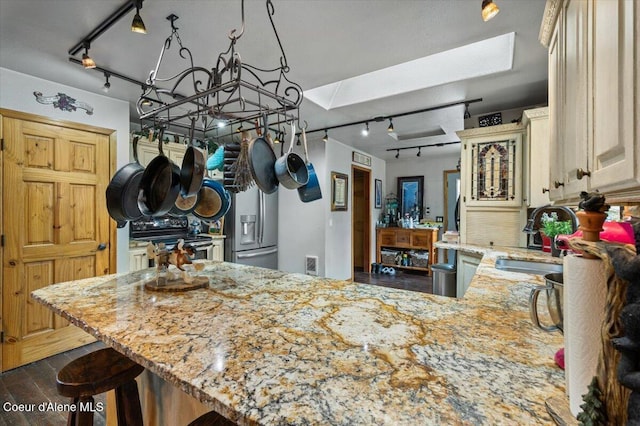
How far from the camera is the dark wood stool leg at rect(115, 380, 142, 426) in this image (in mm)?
1260

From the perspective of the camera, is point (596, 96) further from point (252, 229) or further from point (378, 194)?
point (378, 194)

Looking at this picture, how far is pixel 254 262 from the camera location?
4.47 meters

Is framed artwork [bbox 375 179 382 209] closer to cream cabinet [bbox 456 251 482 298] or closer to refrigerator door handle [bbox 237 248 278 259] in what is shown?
refrigerator door handle [bbox 237 248 278 259]

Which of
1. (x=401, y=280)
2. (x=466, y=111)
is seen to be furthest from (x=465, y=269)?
(x=401, y=280)

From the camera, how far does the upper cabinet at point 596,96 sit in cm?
65

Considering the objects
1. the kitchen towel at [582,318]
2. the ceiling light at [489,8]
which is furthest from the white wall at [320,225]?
the kitchen towel at [582,318]

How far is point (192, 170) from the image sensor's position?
53.7 inches

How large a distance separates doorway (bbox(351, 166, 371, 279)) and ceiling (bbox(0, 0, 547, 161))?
3.14 metres

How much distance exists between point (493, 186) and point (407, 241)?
2919 millimetres

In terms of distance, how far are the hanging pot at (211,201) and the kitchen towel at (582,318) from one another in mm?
1627

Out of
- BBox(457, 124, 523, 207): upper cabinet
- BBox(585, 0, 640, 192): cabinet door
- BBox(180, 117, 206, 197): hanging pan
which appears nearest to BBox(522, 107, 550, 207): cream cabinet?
BBox(457, 124, 523, 207): upper cabinet

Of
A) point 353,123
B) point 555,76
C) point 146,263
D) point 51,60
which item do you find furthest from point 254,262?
point 555,76

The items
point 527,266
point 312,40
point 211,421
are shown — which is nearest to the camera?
point 211,421

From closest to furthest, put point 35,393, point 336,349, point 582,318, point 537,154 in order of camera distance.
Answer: point 582,318
point 336,349
point 35,393
point 537,154
